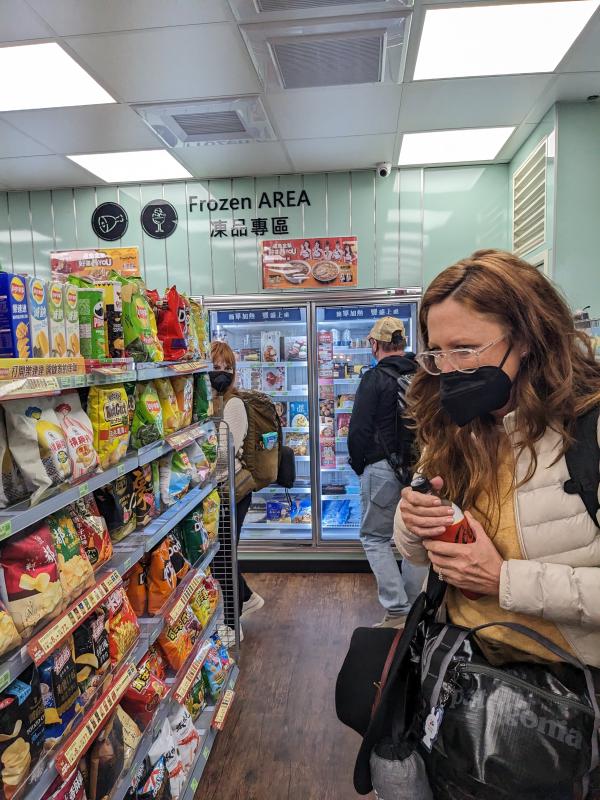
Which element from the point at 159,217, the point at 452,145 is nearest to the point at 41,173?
the point at 159,217

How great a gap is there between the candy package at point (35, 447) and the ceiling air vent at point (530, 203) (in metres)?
3.35

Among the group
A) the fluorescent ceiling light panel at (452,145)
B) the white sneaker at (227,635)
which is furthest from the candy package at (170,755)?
the fluorescent ceiling light panel at (452,145)

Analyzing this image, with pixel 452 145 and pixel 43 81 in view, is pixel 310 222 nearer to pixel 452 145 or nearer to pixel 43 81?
pixel 452 145

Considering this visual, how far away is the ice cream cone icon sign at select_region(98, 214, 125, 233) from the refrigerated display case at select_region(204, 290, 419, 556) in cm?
106

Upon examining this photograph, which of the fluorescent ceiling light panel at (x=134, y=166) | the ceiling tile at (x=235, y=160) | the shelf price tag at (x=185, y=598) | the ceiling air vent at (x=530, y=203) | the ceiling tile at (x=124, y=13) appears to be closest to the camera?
the shelf price tag at (x=185, y=598)

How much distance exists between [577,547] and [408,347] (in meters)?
3.59

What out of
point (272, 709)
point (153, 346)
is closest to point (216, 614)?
point (272, 709)

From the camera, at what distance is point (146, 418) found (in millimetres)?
2074

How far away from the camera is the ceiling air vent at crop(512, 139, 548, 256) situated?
3.58 meters

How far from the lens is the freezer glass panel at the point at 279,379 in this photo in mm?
4555

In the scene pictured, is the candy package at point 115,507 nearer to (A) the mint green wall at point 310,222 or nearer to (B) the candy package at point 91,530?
(B) the candy package at point 91,530

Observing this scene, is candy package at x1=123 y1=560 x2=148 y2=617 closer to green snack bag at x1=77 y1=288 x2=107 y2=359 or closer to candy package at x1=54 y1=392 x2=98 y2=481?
candy package at x1=54 y1=392 x2=98 y2=481

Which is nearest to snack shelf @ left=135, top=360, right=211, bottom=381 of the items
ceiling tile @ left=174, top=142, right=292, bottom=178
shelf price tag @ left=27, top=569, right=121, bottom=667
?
shelf price tag @ left=27, top=569, right=121, bottom=667

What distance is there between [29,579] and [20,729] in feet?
1.07
